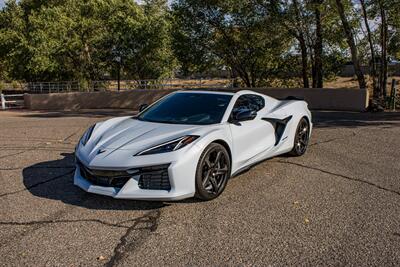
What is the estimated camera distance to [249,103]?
245 inches

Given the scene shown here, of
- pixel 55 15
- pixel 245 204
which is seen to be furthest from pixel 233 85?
pixel 245 204

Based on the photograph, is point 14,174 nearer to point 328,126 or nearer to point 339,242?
point 339,242

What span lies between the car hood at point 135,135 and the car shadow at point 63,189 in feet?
1.97

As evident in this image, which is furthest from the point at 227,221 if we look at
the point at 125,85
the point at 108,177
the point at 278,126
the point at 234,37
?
the point at 125,85

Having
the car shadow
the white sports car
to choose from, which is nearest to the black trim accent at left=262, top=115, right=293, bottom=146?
the white sports car

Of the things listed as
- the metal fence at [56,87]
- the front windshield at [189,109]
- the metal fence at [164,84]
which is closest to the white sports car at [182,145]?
the front windshield at [189,109]

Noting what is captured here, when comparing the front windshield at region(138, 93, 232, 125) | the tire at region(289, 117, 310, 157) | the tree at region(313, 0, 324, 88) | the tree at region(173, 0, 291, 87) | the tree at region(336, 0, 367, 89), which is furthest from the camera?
the tree at region(173, 0, 291, 87)

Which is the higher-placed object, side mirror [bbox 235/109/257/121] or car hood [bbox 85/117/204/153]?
side mirror [bbox 235/109/257/121]

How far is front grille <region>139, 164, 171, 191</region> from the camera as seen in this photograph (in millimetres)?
4461

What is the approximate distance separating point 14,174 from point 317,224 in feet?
14.2

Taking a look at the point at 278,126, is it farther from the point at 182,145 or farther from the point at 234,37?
the point at 234,37

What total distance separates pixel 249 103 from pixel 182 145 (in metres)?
1.89

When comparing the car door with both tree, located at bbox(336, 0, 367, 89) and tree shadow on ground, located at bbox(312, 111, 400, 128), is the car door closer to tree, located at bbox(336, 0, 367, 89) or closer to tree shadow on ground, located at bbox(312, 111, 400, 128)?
tree shadow on ground, located at bbox(312, 111, 400, 128)

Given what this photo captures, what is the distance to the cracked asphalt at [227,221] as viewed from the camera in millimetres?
3578
